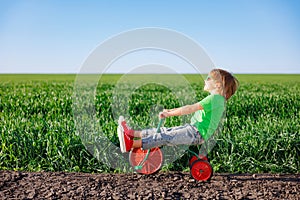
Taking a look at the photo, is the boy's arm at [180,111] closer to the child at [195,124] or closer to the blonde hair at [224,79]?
the child at [195,124]

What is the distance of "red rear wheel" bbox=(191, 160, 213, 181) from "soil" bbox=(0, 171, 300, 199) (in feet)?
0.23

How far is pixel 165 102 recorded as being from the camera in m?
10.9

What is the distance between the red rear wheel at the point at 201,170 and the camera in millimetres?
4324

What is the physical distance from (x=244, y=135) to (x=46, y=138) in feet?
9.87

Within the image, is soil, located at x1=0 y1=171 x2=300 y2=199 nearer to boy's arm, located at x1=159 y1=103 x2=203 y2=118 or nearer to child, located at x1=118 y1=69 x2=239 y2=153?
child, located at x1=118 y1=69 x2=239 y2=153

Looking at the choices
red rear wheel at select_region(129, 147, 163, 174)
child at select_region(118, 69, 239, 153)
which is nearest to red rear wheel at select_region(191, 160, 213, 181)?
child at select_region(118, 69, 239, 153)

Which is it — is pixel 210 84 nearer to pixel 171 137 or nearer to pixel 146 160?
pixel 171 137

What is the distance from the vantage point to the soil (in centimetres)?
393

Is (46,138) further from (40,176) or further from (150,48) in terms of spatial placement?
(150,48)

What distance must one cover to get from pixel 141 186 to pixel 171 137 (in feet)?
2.16

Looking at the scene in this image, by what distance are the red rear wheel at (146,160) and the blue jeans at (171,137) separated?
306 mm

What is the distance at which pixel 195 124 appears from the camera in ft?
14.4

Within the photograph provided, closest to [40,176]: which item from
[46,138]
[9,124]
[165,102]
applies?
[46,138]

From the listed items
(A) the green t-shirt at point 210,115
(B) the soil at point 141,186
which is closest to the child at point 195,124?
(A) the green t-shirt at point 210,115
